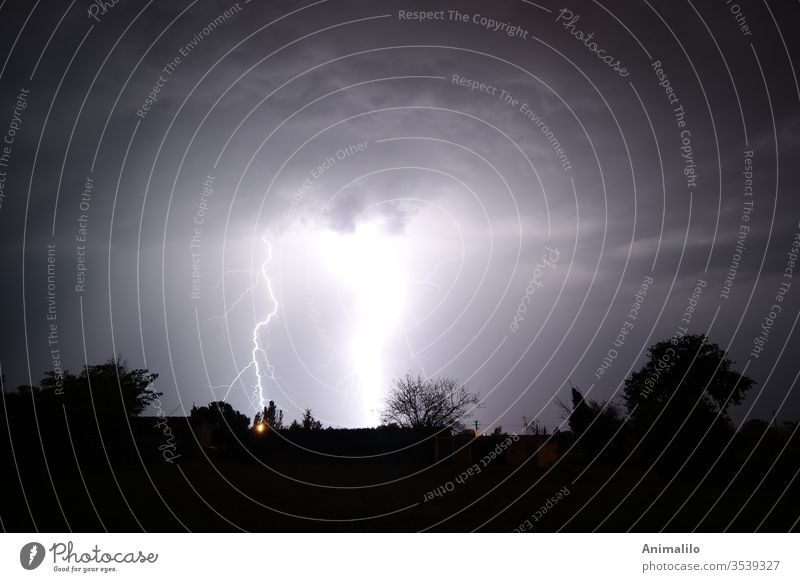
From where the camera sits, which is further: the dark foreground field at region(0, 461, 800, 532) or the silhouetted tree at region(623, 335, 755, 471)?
the silhouetted tree at region(623, 335, 755, 471)

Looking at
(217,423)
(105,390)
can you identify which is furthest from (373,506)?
(217,423)

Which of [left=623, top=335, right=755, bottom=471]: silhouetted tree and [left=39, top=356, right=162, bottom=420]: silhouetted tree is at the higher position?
[left=39, top=356, right=162, bottom=420]: silhouetted tree

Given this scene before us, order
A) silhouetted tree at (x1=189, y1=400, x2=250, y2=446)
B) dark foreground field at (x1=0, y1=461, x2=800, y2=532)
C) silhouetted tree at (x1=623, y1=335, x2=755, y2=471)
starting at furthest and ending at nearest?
silhouetted tree at (x1=189, y1=400, x2=250, y2=446), silhouetted tree at (x1=623, y1=335, x2=755, y2=471), dark foreground field at (x1=0, y1=461, x2=800, y2=532)

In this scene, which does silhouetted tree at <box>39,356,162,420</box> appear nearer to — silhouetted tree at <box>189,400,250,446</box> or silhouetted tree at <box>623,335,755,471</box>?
silhouetted tree at <box>189,400,250,446</box>
